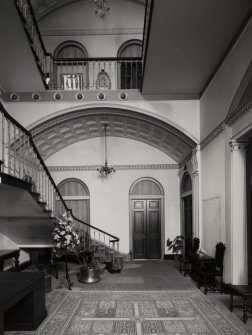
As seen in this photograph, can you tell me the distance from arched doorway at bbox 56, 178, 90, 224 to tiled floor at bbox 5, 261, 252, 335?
7.69ft

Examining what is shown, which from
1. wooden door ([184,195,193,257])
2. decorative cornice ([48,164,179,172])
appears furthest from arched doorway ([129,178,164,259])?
wooden door ([184,195,193,257])

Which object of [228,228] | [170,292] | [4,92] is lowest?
[170,292]

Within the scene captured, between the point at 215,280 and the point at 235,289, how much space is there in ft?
7.79

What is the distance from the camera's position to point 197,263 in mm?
7750

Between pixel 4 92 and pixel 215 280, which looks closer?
pixel 215 280

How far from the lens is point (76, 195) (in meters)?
12.5

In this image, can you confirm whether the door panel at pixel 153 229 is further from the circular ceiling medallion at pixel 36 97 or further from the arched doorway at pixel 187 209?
the circular ceiling medallion at pixel 36 97

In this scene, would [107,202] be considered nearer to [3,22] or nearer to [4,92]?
[4,92]

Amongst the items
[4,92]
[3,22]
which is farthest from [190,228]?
[3,22]

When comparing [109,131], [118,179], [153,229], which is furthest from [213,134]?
[153,229]

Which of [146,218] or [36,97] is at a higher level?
[36,97]

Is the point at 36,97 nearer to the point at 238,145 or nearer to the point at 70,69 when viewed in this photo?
the point at 70,69

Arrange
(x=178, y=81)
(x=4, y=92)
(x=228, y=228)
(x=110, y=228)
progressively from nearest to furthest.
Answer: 1. (x=228, y=228)
2. (x=178, y=81)
3. (x=4, y=92)
4. (x=110, y=228)

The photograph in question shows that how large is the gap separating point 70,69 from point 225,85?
6.61m
